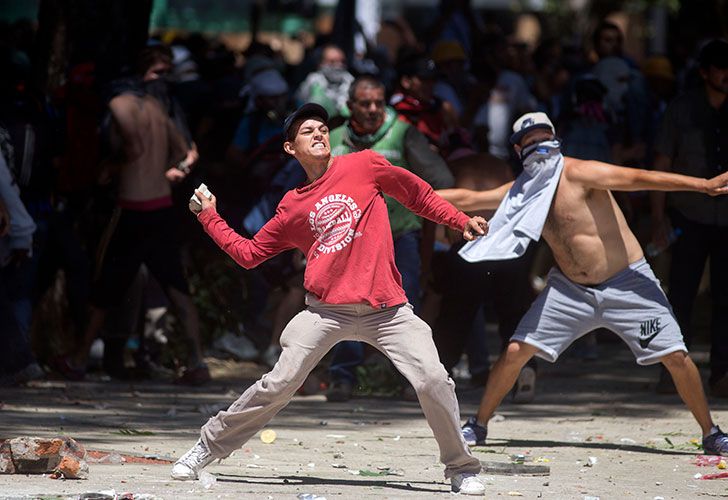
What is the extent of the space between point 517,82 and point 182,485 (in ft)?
27.0

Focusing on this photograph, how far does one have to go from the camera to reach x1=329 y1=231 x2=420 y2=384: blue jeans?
32.7 feet

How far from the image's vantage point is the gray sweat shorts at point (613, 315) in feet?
26.7

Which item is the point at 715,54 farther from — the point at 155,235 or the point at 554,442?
the point at 155,235

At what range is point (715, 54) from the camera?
1002cm

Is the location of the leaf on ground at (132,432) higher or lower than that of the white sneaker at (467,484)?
lower

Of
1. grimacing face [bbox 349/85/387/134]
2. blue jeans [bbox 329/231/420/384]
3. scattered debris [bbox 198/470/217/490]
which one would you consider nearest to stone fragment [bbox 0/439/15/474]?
scattered debris [bbox 198/470/217/490]

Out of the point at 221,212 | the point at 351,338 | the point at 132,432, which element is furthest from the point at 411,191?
the point at 221,212

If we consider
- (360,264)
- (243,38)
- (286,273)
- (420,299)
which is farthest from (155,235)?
(243,38)

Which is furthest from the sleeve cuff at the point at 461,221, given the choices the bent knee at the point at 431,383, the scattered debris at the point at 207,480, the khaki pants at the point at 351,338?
the scattered debris at the point at 207,480

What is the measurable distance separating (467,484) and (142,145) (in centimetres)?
472

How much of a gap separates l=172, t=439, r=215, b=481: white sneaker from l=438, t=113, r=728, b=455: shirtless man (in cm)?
201

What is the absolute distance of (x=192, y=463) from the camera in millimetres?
6926

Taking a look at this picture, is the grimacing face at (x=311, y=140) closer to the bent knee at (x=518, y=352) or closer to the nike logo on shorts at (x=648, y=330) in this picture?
the bent knee at (x=518, y=352)

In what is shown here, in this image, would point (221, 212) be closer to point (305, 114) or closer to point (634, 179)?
point (634, 179)
